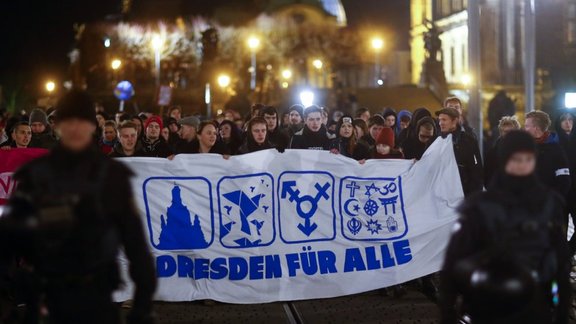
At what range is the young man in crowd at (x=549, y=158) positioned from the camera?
9.18 meters

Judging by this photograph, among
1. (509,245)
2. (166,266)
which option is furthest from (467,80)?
(509,245)

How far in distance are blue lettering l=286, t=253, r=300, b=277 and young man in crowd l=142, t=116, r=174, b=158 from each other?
1.88 m

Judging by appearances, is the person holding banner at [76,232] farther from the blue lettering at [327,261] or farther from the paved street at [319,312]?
the blue lettering at [327,261]

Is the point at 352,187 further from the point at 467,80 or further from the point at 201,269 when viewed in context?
the point at 467,80

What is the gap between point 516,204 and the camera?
4.46 m

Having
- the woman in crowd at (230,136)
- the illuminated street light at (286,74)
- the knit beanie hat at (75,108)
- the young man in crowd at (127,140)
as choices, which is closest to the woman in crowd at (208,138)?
the woman in crowd at (230,136)

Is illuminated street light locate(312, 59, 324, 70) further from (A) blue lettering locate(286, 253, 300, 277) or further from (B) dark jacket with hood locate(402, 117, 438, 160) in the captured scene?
(A) blue lettering locate(286, 253, 300, 277)

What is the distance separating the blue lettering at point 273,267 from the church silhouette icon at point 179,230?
59 cm

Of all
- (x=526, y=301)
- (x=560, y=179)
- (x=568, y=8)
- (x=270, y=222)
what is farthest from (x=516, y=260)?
(x=568, y=8)

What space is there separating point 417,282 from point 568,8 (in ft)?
162

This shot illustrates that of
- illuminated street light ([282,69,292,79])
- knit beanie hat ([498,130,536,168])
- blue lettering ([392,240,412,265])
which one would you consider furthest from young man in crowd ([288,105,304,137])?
illuminated street light ([282,69,292,79])

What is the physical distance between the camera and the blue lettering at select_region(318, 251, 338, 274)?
856 cm

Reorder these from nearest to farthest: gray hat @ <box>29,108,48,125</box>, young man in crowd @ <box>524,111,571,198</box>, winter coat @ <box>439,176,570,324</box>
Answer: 1. winter coat @ <box>439,176,570,324</box>
2. young man in crowd @ <box>524,111,571,198</box>
3. gray hat @ <box>29,108,48,125</box>

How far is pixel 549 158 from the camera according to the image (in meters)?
9.25
